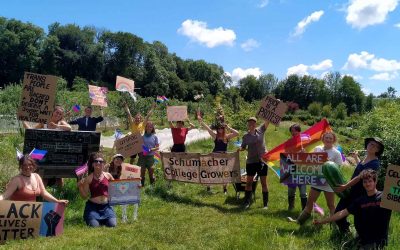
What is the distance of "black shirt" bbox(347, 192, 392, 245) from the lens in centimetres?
622

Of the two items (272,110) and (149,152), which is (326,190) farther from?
(149,152)

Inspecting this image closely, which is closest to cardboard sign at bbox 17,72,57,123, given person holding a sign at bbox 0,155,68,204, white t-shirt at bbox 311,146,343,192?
person holding a sign at bbox 0,155,68,204

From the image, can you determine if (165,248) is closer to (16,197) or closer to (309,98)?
(16,197)

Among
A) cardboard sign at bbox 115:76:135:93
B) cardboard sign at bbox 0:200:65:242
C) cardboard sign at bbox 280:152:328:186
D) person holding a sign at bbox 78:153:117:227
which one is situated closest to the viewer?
cardboard sign at bbox 0:200:65:242

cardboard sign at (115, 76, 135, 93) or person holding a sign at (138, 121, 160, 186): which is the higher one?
cardboard sign at (115, 76, 135, 93)

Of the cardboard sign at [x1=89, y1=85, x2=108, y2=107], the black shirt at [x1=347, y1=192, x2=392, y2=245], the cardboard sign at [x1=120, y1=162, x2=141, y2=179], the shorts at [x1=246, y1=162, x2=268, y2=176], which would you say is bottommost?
the black shirt at [x1=347, y1=192, x2=392, y2=245]

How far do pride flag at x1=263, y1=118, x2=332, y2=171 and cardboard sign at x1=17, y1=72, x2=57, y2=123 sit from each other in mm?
5072

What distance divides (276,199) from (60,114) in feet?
18.9

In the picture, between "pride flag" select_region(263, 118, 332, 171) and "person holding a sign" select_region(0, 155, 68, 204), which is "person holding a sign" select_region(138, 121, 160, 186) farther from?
"person holding a sign" select_region(0, 155, 68, 204)

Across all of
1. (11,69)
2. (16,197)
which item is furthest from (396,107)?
(11,69)

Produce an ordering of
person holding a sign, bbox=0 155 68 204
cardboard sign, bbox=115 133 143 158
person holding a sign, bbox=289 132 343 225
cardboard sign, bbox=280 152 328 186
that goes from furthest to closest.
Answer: cardboard sign, bbox=115 133 143 158, cardboard sign, bbox=280 152 328 186, person holding a sign, bbox=289 132 343 225, person holding a sign, bbox=0 155 68 204

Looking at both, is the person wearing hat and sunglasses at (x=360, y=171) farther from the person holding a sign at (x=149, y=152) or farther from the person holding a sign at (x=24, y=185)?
the person holding a sign at (x=149, y=152)

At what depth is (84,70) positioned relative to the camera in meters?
105

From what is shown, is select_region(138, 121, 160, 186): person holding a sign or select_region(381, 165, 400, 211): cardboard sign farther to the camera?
select_region(138, 121, 160, 186): person holding a sign
